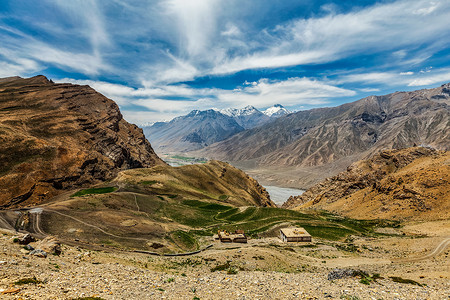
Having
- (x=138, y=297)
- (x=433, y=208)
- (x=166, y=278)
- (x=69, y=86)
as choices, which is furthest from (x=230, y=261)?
(x=69, y=86)

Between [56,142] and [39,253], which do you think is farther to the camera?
[56,142]

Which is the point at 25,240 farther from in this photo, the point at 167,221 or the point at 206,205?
the point at 206,205

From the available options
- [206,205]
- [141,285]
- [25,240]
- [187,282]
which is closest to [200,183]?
[206,205]

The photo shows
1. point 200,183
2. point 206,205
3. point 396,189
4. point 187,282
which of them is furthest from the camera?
point 200,183

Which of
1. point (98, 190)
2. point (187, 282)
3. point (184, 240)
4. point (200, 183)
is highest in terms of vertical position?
point (98, 190)

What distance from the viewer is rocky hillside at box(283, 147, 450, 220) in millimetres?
77250

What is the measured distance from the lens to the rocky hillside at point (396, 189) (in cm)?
7725

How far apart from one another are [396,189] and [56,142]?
149230mm

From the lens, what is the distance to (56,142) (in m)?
111

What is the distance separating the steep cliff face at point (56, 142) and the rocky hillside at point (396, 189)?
115 meters

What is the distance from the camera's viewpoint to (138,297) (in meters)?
16.9

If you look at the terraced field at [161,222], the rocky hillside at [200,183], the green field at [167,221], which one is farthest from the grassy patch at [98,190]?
the rocky hillside at [200,183]

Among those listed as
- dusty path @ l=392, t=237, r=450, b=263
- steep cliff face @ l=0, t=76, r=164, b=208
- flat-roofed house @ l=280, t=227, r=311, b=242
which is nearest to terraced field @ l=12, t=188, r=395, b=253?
flat-roofed house @ l=280, t=227, r=311, b=242

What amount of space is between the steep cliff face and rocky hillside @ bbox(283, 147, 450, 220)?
115m
